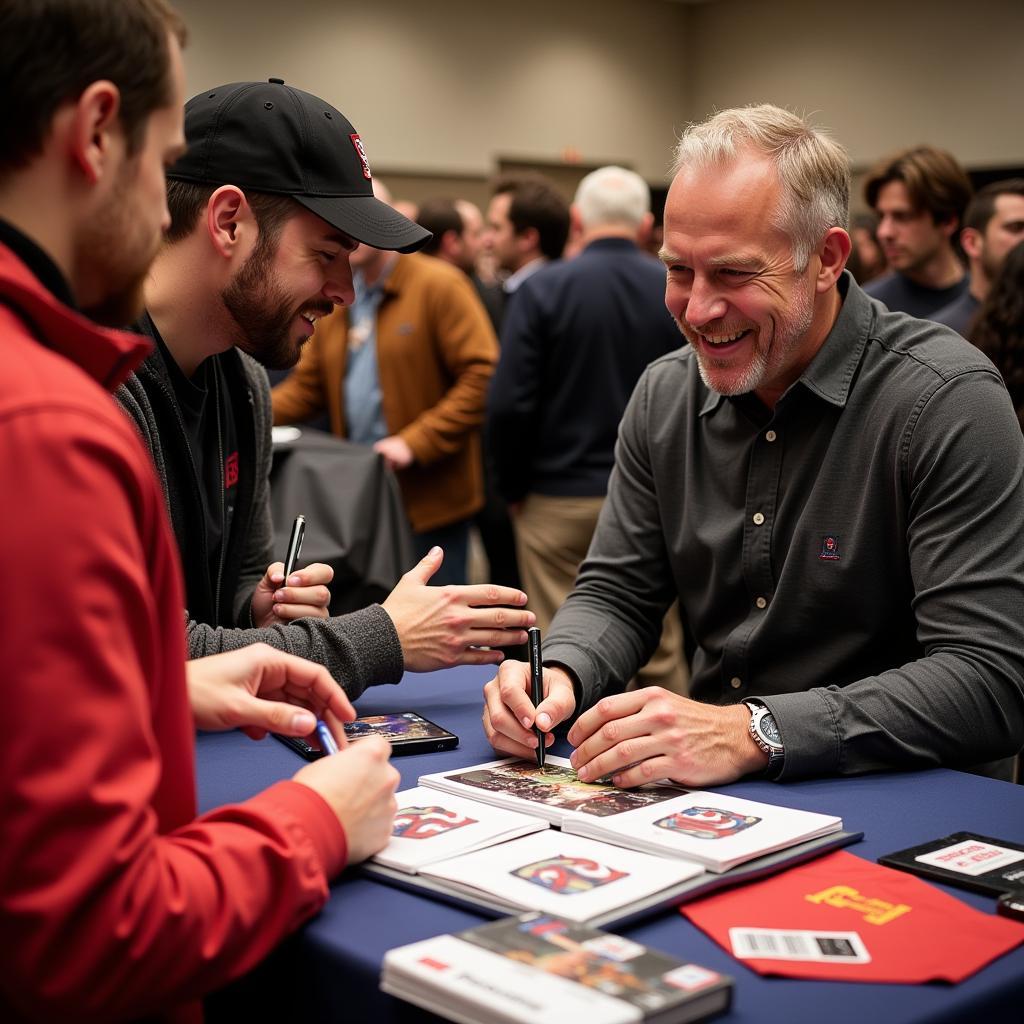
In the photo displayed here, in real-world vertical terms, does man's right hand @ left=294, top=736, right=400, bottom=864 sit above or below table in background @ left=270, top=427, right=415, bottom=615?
Answer: above

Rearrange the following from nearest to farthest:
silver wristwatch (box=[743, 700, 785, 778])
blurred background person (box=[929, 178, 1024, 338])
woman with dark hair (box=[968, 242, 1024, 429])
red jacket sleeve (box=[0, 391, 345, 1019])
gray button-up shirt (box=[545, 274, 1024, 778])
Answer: red jacket sleeve (box=[0, 391, 345, 1019]) < silver wristwatch (box=[743, 700, 785, 778]) < gray button-up shirt (box=[545, 274, 1024, 778]) < woman with dark hair (box=[968, 242, 1024, 429]) < blurred background person (box=[929, 178, 1024, 338])

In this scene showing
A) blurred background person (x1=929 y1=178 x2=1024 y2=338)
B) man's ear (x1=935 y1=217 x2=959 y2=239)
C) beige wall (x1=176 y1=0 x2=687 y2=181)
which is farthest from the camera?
beige wall (x1=176 y1=0 x2=687 y2=181)

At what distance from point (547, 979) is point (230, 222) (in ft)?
4.40

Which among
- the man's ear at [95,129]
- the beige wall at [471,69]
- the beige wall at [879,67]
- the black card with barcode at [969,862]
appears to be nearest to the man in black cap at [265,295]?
the black card with barcode at [969,862]

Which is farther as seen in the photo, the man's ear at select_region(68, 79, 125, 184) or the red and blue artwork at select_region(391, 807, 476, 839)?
the red and blue artwork at select_region(391, 807, 476, 839)

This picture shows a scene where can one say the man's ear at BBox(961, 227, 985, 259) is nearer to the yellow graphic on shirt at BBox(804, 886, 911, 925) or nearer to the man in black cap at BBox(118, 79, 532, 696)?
the man in black cap at BBox(118, 79, 532, 696)

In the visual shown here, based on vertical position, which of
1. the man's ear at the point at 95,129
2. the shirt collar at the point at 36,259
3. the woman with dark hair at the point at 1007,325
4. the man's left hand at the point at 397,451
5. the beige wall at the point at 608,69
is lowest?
the man's left hand at the point at 397,451

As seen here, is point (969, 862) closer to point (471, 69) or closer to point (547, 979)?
point (547, 979)

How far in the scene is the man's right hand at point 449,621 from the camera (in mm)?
1796

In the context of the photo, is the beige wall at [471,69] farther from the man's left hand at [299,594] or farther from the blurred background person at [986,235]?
the man's left hand at [299,594]

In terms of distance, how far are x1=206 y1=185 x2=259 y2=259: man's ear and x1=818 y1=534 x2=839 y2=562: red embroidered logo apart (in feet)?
3.23

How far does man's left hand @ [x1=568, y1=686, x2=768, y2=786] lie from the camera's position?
1.40 m

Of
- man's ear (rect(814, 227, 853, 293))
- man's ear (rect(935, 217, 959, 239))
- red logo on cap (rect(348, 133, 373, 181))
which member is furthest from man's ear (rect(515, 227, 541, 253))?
man's ear (rect(814, 227, 853, 293))

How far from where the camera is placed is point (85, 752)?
804 mm
